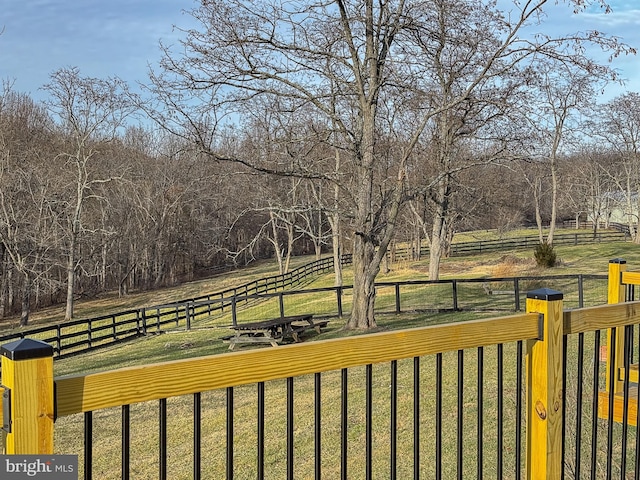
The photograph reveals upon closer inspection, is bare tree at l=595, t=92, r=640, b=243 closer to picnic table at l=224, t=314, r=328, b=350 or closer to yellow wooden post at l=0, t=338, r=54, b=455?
picnic table at l=224, t=314, r=328, b=350

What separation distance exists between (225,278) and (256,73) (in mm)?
27866

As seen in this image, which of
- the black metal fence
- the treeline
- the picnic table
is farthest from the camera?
the treeline

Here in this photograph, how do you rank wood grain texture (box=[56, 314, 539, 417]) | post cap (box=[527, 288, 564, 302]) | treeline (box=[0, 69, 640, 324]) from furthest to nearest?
treeline (box=[0, 69, 640, 324]) < post cap (box=[527, 288, 564, 302]) < wood grain texture (box=[56, 314, 539, 417])

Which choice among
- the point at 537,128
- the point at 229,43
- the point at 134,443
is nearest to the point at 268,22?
the point at 229,43

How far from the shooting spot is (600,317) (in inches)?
113

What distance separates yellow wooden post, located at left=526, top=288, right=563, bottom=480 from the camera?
2611 millimetres

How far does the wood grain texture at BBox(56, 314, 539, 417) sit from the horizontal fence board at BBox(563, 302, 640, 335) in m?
0.26

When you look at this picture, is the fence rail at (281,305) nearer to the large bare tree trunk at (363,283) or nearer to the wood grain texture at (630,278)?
the large bare tree trunk at (363,283)

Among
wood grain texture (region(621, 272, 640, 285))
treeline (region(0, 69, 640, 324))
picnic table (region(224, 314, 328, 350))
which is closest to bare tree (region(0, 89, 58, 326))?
treeline (region(0, 69, 640, 324))

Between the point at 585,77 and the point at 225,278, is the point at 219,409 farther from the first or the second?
the point at 225,278

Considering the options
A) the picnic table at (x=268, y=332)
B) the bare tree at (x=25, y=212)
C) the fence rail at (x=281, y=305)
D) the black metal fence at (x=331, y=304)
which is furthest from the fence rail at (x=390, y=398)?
the bare tree at (x=25, y=212)
